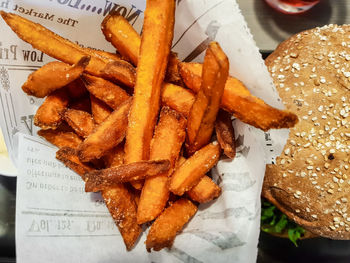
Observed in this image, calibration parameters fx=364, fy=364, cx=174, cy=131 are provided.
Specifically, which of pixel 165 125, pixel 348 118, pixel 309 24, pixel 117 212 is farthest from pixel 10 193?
pixel 309 24

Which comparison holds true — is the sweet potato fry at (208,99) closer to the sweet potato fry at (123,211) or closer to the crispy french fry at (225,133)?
the crispy french fry at (225,133)

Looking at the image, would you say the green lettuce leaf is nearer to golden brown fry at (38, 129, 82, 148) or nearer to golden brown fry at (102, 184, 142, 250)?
golden brown fry at (102, 184, 142, 250)

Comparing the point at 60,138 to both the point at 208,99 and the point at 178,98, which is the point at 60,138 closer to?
the point at 178,98

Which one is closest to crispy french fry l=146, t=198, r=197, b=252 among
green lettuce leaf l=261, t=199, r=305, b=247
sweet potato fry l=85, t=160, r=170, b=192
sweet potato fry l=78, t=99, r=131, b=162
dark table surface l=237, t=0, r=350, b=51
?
sweet potato fry l=85, t=160, r=170, b=192

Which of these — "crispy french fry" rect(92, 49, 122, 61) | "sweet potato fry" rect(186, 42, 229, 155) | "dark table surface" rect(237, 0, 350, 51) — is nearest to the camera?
"sweet potato fry" rect(186, 42, 229, 155)

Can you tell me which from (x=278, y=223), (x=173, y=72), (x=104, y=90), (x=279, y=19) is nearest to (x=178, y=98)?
(x=173, y=72)
